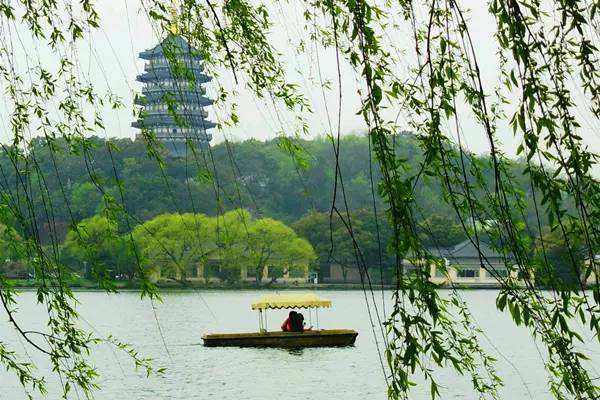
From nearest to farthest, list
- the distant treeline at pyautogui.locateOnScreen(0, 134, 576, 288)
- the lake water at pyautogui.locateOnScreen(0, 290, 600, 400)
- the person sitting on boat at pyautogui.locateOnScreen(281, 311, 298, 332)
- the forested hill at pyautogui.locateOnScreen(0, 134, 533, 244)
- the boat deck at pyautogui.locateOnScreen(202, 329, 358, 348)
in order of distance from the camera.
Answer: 1. the lake water at pyautogui.locateOnScreen(0, 290, 600, 400)
2. the boat deck at pyautogui.locateOnScreen(202, 329, 358, 348)
3. the person sitting on boat at pyautogui.locateOnScreen(281, 311, 298, 332)
4. the distant treeline at pyautogui.locateOnScreen(0, 134, 576, 288)
5. the forested hill at pyautogui.locateOnScreen(0, 134, 533, 244)

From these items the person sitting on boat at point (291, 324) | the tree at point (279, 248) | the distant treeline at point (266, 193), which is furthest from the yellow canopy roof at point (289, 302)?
the tree at point (279, 248)

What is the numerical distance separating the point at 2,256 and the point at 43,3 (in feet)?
7.41

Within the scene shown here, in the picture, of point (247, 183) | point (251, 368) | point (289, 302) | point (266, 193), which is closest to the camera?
point (251, 368)

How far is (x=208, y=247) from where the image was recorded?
192 ft

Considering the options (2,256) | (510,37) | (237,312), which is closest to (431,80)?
(510,37)

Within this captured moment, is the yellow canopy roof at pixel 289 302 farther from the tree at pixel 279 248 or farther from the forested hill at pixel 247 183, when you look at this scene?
the tree at pixel 279 248

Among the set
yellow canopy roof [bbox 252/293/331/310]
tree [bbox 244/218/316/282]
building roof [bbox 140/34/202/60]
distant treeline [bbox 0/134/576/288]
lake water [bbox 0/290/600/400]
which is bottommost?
lake water [bbox 0/290/600/400]

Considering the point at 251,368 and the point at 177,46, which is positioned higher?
the point at 177,46

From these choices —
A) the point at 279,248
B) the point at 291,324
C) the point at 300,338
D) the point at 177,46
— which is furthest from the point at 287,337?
the point at 279,248

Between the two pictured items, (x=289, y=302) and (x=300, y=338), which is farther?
(x=289, y=302)

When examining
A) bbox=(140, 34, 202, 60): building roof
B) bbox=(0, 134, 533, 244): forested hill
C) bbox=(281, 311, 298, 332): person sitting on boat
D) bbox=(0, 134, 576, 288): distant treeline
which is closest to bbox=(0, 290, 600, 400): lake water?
bbox=(281, 311, 298, 332): person sitting on boat

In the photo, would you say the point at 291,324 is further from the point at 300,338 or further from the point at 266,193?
the point at 266,193

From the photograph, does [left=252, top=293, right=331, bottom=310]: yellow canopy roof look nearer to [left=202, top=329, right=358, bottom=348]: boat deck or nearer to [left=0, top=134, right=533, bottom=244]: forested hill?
[left=202, top=329, right=358, bottom=348]: boat deck

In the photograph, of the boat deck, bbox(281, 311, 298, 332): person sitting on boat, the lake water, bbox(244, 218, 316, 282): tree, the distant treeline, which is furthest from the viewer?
bbox(244, 218, 316, 282): tree
